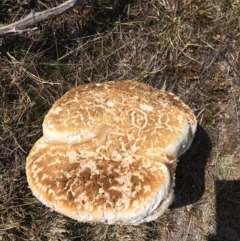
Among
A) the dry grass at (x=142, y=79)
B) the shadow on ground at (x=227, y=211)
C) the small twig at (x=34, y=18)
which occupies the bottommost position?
the shadow on ground at (x=227, y=211)

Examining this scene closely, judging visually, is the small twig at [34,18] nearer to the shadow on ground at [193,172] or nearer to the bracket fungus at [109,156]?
the bracket fungus at [109,156]

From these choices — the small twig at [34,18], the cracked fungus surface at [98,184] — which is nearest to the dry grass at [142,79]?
the small twig at [34,18]

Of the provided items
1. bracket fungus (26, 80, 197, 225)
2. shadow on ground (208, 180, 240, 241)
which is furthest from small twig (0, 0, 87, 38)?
shadow on ground (208, 180, 240, 241)

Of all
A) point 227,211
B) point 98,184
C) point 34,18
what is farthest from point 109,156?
point 227,211

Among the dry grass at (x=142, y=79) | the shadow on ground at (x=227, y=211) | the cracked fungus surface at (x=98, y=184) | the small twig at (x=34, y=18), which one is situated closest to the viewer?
the cracked fungus surface at (x=98, y=184)

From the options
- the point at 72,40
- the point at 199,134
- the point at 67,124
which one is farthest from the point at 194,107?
the point at 67,124
